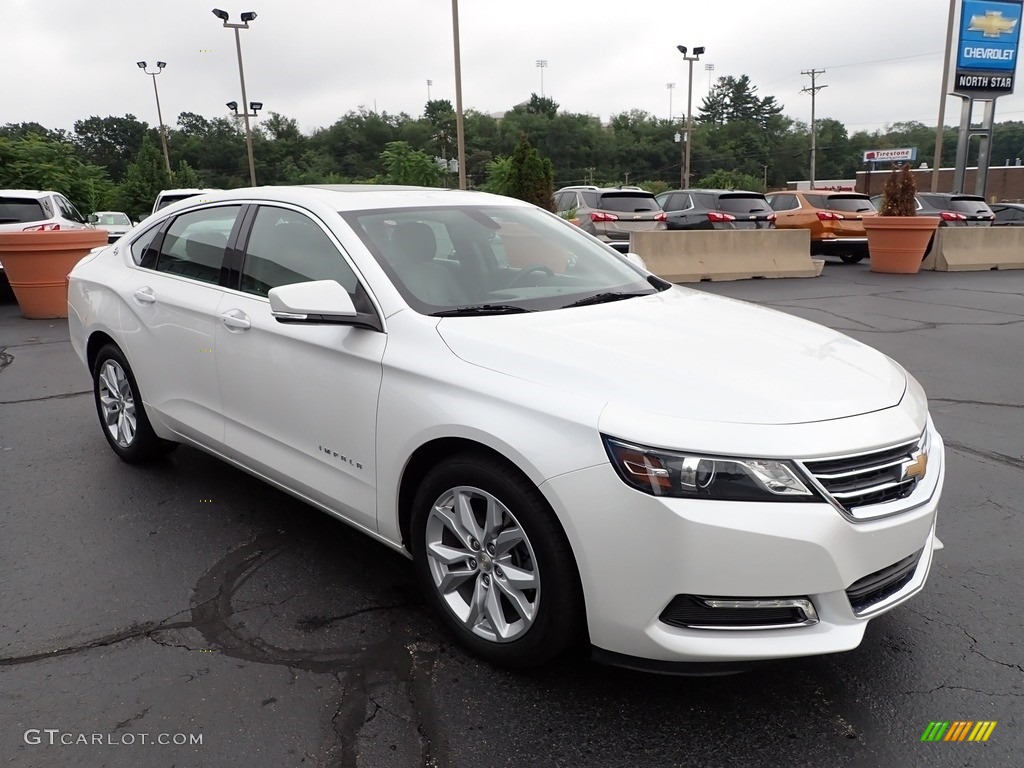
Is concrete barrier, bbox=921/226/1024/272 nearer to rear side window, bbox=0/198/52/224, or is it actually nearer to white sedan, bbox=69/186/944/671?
white sedan, bbox=69/186/944/671

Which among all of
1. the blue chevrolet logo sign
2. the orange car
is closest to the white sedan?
the orange car

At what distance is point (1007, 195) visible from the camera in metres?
68.6

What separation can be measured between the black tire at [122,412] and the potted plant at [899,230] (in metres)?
14.3

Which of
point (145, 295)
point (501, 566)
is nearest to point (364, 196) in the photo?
point (145, 295)

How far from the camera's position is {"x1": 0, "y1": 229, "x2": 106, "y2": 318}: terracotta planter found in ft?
35.2

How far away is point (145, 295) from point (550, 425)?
9.50 feet

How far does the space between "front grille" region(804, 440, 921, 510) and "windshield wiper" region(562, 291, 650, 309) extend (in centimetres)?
133

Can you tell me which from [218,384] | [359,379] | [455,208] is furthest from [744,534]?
[218,384]

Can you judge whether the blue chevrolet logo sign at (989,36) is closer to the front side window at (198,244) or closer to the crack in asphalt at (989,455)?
the crack in asphalt at (989,455)

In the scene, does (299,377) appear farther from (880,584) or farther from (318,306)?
(880,584)

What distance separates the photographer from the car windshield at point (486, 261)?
324 cm

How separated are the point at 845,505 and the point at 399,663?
5.28ft

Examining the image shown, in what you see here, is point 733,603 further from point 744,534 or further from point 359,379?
point 359,379

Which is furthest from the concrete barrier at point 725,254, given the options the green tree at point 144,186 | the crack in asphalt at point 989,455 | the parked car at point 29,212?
the green tree at point 144,186
